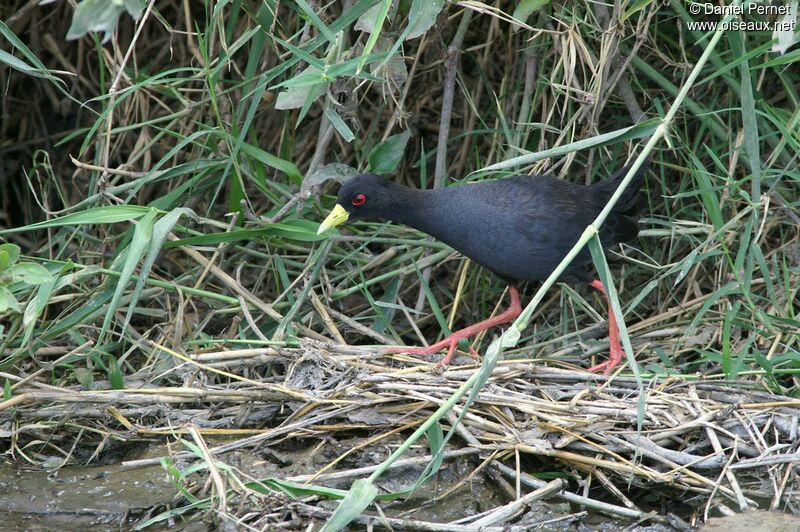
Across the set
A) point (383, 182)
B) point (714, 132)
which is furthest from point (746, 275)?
point (383, 182)

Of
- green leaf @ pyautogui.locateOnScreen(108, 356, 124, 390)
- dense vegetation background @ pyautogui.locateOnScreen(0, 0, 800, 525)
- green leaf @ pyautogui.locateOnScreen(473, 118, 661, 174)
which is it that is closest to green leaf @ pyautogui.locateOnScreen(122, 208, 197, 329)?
dense vegetation background @ pyautogui.locateOnScreen(0, 0, 800, 525)

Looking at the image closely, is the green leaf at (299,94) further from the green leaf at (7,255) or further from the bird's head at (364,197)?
the green leaf at (7,255)

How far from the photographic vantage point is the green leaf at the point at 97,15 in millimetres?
1597

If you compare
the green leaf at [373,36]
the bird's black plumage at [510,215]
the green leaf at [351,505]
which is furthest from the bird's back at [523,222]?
the green leaf at [351,505]

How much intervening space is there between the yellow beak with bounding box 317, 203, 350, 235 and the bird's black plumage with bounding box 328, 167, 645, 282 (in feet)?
0.23

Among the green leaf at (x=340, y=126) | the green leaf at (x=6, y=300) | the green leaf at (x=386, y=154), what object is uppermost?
the green leaf at (x=340, y=126)

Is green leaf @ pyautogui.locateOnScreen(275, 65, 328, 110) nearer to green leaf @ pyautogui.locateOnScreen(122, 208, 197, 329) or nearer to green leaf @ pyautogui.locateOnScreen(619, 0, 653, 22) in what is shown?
green leaf @ pyautogui.locateOnScreen(122, 208, 197, 329)

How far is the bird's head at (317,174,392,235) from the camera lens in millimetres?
3566

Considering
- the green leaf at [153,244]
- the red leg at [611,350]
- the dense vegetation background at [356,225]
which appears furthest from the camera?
the red leg at [611,350]

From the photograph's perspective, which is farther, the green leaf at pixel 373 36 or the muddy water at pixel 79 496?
the muddy water at pixel 79 496

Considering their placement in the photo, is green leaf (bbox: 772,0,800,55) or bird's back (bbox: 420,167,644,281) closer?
green leaf (bbox: 772,0,800,55)

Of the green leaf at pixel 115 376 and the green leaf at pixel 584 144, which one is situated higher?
the green leaf at pixel 584 144

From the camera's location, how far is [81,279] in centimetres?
351

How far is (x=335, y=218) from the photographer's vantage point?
3.46m
